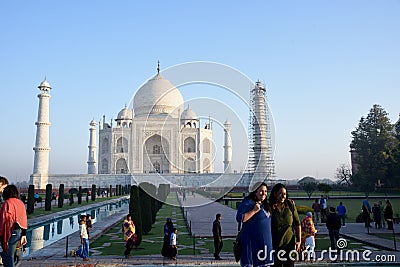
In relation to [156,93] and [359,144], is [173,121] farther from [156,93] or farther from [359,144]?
[359,144]

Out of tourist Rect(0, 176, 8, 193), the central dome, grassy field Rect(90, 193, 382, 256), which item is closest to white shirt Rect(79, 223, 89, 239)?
grassy field Rect(90, 193, 382, 256)

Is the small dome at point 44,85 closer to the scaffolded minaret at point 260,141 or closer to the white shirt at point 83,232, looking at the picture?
the scaffolded minaret at point 260,141

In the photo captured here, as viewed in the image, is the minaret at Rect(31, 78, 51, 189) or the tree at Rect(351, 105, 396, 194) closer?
the tree at Rect(351, 105, 396, 194)

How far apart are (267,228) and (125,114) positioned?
39.4 meters

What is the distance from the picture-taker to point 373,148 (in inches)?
1128

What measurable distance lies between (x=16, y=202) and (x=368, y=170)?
2747cm

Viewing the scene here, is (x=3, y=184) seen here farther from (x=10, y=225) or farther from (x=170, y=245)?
(x=170, y=245)

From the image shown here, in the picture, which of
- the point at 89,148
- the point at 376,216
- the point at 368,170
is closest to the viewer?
the point at 376,216

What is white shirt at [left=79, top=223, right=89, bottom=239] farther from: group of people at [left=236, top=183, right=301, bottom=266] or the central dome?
the central dome

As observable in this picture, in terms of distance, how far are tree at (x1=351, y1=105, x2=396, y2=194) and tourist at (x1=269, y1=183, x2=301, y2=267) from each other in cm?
2445

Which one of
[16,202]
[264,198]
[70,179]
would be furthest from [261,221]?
[70,179]

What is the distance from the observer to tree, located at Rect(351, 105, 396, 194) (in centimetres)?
2688

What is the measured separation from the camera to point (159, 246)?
7602 mm

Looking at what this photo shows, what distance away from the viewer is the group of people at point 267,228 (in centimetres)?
289
